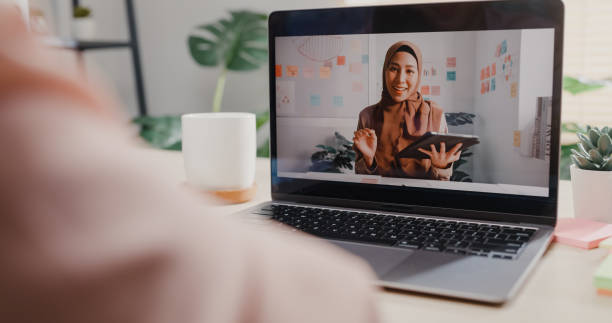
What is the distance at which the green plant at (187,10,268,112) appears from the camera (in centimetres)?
269

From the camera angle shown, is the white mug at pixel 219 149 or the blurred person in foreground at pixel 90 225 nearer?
the blurred person in foreground at pixel 90 225

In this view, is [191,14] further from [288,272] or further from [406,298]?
[288,272]

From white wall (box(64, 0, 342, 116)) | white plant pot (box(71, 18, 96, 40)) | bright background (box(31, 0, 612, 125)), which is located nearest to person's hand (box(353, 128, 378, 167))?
bright background (box(31, 0, 612, 125))

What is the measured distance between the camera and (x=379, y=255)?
58 centimetres

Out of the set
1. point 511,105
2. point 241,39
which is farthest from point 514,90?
point 241,39

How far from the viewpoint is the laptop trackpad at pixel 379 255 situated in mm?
546

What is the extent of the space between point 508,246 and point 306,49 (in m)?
0.42

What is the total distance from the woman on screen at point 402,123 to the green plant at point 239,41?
194cm

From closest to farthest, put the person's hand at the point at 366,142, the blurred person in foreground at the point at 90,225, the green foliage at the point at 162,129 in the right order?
the blurred person in foreground at the point at 90,225
the person's hand at the point at 366,142
the green foliage at the point at 162,129

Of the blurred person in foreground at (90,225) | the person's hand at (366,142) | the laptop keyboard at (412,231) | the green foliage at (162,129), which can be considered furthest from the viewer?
the green foliage at (162,129)

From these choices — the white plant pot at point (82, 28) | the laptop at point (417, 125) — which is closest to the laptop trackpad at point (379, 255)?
the laptop at point (417, 125)

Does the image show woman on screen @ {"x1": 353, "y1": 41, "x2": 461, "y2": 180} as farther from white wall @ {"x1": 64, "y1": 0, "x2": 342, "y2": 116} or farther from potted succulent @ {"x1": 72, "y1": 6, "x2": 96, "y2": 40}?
potted succulent @ {"x1": 72, "y1": 6, "x2": 96, "y2": 40}

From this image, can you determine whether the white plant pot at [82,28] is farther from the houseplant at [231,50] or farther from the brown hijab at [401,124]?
the brown hijab at [401,124]

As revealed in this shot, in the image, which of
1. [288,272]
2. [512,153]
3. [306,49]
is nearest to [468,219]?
[512,153]
